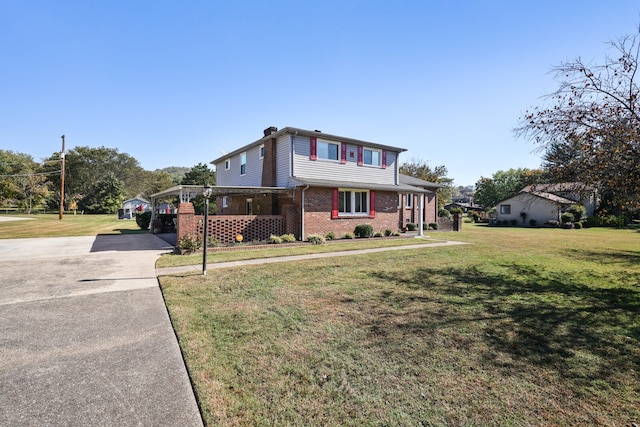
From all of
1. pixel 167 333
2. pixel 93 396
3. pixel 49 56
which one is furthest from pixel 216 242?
pixel 49 56

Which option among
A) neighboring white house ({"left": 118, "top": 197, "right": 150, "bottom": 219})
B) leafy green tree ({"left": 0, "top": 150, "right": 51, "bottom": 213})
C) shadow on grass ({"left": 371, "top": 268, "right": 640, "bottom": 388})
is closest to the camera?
shadow on grass ({"left": 371, "top": 268, "right": 640, "bottom": 388})

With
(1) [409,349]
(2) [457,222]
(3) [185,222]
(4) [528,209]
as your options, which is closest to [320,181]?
(3) [185,222]

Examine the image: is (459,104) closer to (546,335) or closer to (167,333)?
(546,335)

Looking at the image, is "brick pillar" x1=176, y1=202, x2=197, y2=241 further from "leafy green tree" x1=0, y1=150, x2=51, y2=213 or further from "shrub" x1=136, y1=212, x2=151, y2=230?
"leafy green tree" x1=0, y1=150, x2=51, y2=213

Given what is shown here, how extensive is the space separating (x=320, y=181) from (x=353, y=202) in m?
2.82

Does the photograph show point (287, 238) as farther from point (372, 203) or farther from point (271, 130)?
point (271, 130)

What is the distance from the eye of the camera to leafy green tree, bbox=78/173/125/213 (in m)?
55.1

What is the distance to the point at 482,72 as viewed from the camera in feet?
37.0

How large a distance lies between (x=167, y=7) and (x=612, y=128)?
13422 millimetres

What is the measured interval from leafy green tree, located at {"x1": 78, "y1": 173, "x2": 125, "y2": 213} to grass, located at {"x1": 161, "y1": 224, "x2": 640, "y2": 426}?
60.4m

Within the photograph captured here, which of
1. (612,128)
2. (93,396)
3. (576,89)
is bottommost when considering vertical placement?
(93,396)

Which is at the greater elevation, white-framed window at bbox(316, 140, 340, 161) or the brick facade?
white-framed window at bbox(316, 140, 340, 161)

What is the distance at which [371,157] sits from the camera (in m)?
19.0

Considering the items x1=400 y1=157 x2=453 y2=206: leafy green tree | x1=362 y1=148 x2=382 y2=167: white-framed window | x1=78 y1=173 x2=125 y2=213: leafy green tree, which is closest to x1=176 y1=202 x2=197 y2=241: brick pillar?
x1=362 y1=148 x2=382 y2=167: white-framed window
